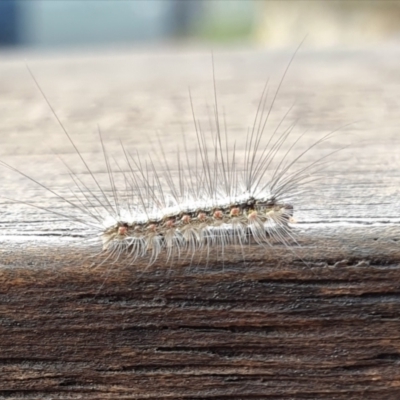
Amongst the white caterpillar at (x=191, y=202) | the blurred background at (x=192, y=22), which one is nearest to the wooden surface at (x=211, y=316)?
the white caterpillar at (x=191, y=202)

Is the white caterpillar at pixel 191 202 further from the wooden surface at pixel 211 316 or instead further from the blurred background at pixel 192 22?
the blurred background at pixel 192 22

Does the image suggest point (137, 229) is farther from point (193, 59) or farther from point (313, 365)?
point (193, 59)

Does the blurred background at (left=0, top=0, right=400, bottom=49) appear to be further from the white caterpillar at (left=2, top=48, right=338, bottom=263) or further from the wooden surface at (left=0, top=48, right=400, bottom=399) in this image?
the wooden surface at (left=0, top=48, right=400, bottom=399)

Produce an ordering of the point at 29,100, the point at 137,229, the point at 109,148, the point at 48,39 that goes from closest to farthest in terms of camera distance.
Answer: the point at 137,229, the point at 109,148, the point at 29,100, the point at 48,39

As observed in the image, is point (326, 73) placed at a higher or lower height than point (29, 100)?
higher

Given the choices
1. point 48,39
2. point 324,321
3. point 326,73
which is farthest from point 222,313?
point 48,39

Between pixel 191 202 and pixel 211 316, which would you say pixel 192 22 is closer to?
pixel 191 202
